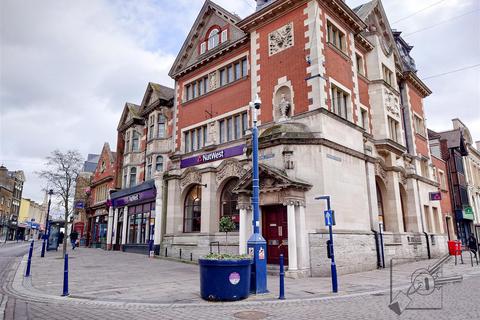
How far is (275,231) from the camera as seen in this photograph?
53.4ft

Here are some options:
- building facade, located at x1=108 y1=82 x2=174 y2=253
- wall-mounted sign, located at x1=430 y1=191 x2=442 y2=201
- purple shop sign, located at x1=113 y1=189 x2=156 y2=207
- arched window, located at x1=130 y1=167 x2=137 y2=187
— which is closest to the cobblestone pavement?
building facade, located at x1=108 y1=82 x2=174 y2=253

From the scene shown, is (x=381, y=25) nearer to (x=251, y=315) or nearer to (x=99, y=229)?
(x=251, y=315)

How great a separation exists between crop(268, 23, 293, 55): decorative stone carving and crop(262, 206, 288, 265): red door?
8.86 metres

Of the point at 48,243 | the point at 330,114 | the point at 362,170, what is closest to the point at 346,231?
the point at 362,170

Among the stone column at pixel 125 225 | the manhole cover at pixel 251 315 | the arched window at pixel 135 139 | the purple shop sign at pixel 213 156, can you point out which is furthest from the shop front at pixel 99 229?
the manhole cover at pixel 251 315

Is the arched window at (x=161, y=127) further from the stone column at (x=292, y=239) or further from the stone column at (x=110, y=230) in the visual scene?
the stone column at (x=292, y=239)

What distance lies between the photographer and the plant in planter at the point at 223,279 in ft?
29.6

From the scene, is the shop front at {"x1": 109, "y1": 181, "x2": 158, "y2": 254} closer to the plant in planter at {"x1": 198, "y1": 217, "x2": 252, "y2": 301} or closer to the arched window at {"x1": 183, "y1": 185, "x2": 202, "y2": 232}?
the arched window at {"x1": 183, "y1": 185, "x2": 202, "y2": 232}

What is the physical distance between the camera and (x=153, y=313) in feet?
25.1

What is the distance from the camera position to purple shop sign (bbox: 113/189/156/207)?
88.1 feet

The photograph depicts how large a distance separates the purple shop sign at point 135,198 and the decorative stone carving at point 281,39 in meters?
13.8

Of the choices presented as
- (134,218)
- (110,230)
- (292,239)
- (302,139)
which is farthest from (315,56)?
(110,230)

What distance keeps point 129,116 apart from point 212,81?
14.7 meters

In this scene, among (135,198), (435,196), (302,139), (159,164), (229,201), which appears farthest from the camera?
(135,198)
